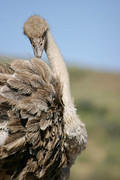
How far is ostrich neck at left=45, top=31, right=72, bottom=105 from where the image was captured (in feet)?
18.3

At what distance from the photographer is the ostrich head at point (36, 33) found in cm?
584

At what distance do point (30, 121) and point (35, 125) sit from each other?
0.08 metres

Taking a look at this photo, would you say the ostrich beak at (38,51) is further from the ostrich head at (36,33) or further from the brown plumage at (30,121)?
the brown plumage at (30,121)

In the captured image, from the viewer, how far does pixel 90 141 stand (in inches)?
886

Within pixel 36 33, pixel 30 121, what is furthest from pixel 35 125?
pixel 36 33

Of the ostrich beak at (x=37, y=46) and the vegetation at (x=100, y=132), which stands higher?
the ostrich beak at (x=37, y=46)

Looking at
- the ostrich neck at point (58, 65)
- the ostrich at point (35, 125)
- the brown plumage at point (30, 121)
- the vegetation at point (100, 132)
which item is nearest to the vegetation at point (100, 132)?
the vegetation at point (100, 132)

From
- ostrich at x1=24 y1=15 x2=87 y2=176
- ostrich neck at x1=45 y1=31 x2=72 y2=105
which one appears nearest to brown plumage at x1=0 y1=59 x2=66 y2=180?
ostrich at x1=24 y1=15 x2=87 y2=176

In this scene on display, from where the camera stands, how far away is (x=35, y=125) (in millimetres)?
4711

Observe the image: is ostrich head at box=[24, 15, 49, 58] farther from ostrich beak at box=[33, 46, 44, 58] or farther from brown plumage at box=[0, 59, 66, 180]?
brown plumage at box=[0, 59, 66, 180]

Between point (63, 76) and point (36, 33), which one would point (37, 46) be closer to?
point (36, 33)

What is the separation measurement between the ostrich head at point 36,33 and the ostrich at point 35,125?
612 mm

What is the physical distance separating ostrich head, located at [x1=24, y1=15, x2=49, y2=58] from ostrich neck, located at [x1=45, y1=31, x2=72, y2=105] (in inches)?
8.3

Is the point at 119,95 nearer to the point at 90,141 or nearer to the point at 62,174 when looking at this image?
the point at 90,141
